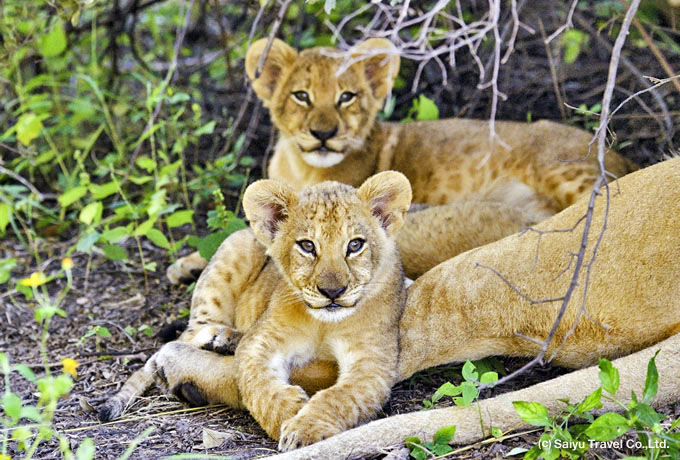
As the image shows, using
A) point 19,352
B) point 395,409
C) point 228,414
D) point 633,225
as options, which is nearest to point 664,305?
point 633,225

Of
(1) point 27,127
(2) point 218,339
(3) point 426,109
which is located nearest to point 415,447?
(2) point 218,339

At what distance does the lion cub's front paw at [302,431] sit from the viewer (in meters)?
2.59

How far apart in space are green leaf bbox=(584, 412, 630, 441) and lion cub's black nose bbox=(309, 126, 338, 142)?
252 cm

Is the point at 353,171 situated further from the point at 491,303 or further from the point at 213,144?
the point at 491,303

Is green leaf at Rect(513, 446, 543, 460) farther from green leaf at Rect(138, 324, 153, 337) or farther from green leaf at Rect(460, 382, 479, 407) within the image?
green leaf at Rect(138, 324, 153, 337)

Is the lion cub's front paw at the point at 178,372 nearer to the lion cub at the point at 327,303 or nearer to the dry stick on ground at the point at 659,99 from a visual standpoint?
the lion cub at the point at 327,303

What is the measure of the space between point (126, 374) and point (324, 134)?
167cm

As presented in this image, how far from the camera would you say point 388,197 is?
127 inches

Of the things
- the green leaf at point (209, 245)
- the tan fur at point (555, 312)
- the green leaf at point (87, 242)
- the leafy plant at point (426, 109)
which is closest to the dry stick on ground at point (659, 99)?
the leafy plant at point (426, 109)

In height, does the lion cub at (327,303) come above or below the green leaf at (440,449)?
above

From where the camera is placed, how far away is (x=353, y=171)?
4.71 m

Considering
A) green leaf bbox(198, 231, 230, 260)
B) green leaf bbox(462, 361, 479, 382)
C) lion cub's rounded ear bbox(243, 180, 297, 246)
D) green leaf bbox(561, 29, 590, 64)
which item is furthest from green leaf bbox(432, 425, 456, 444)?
green leaf bbox(561, 29, 590, 64)

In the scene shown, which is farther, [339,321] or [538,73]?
[538,73]

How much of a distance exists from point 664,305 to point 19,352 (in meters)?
2.77
